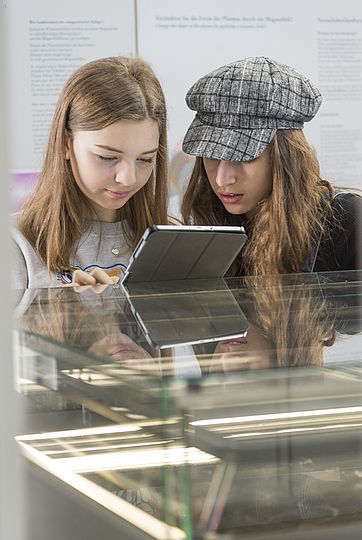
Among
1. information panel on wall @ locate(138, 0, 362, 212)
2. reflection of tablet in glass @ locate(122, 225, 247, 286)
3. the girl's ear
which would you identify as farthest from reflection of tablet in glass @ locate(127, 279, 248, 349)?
information panel on wall @ locate(138, 0, 362, 212)

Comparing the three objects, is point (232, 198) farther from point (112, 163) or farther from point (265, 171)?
point (112, 163)

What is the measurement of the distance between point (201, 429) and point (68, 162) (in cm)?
137

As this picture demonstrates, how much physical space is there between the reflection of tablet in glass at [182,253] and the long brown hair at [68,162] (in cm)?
61

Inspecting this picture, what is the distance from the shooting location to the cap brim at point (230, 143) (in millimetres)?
1534

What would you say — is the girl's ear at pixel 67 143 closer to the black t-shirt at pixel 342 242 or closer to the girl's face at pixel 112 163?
the girl's face at pixel 112 163

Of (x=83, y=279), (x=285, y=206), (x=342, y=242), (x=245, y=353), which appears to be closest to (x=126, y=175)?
(x=285, y=206)

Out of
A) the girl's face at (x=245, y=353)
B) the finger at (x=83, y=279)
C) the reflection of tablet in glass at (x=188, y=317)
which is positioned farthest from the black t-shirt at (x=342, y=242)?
the girl's face at (x=245, y=353)

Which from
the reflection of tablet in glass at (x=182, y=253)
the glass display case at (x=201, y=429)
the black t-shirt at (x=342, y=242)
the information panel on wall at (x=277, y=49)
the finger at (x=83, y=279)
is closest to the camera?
the glass display case at (x=201, y=429)

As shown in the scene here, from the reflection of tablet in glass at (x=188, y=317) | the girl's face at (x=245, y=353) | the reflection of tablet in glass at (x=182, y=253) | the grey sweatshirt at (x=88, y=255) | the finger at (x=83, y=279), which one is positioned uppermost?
the girl's face at (x=245, y=353)

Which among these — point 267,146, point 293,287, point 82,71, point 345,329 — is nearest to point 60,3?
point 82,71

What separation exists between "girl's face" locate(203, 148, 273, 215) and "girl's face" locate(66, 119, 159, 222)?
12 cm

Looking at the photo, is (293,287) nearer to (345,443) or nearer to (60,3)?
(345,443)

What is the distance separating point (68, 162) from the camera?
5.36ft

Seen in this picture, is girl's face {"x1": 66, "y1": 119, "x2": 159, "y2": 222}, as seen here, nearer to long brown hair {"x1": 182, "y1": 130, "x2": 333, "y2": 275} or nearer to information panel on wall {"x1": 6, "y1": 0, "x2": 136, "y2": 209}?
long brown hair {"x1": 182, "y1": 130, "x2": 333, "y2": 275}
